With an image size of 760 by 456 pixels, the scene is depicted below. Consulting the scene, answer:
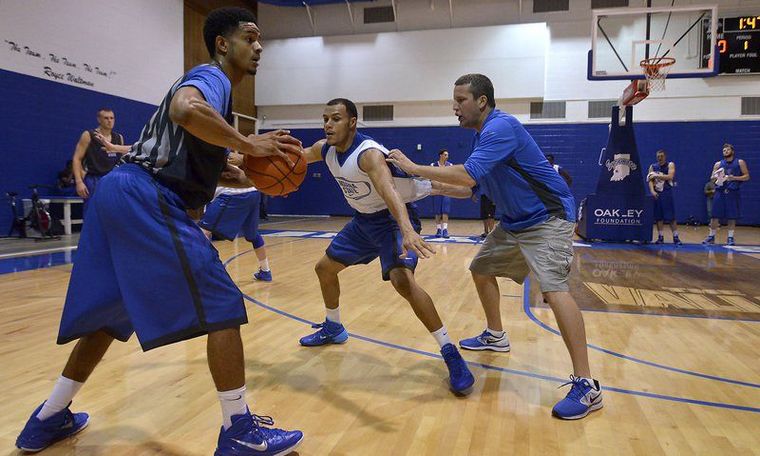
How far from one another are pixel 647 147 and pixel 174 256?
17.7 meters

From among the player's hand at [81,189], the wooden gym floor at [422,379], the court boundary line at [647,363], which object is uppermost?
the player's hand at [81,189]

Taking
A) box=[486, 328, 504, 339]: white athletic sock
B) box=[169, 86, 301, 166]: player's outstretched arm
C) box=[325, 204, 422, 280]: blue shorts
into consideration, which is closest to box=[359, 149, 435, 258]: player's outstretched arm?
box=[325, 204, 422, 280]: blue shorts

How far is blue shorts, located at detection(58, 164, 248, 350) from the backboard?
975 centimetres

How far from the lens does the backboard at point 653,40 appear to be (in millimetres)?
9461

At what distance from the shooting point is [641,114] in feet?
54.6

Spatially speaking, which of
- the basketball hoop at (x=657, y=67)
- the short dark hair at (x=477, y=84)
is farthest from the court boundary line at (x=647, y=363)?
the basketball hoop at (x=657, y=67)

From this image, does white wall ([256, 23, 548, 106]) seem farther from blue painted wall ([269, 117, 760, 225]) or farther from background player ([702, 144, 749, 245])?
background player ([702, 144, 749, 245])

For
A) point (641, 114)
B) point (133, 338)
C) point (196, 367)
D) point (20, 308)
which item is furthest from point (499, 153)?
point (641, 114)

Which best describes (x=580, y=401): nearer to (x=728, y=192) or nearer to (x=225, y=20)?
(x=225, y=20)

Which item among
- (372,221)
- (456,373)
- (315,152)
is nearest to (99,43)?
(315,152)

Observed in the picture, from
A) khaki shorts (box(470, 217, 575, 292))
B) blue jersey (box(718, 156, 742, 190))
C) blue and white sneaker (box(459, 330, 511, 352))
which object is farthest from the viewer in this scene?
blue jersey (box(718, 156, 742, 190))

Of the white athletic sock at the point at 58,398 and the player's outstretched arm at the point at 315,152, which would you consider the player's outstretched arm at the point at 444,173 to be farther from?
the white athletic sock at the point at 58,398

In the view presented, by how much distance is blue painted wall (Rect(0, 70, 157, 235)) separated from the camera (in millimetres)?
10195

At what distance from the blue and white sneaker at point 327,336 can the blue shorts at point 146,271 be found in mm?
1853
